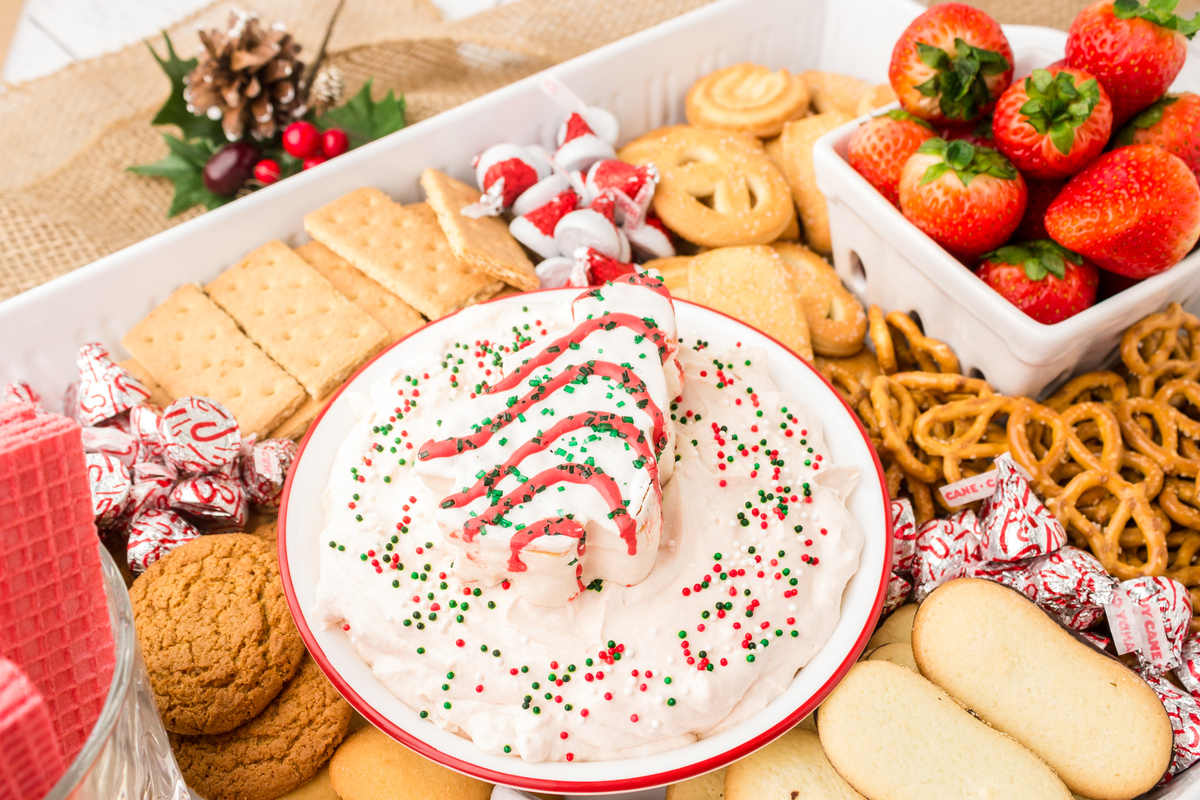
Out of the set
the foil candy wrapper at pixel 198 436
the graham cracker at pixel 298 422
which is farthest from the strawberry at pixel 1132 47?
the foil candy wrapper at pixel 198 436

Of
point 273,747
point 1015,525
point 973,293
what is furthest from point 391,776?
point 973,293

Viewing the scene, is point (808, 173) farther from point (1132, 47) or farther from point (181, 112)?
point (181, 112)

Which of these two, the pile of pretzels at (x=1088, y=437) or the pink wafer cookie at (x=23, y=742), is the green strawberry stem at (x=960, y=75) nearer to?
the pile of pretzels at (x=1088, y=437)

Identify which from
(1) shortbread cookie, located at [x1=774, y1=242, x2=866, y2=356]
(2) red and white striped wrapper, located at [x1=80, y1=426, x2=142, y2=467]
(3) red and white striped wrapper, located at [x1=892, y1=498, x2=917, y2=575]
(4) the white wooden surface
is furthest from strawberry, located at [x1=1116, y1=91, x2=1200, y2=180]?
(4) the white wooden surface

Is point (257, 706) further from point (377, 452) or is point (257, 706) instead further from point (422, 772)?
point (377, 452)

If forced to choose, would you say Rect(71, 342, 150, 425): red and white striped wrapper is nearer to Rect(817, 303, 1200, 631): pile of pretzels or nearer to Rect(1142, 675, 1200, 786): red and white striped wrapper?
Rect(817, 303, 1200, 631): pile of pretzels

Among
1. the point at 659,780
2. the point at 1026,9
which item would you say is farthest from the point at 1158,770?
the point at 1026,9
